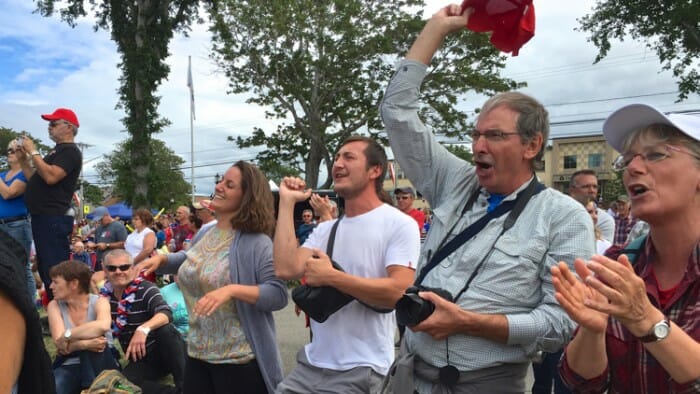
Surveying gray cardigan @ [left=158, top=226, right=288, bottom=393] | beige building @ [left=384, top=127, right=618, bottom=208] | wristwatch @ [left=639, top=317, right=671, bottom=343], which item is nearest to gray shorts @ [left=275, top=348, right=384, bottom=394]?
gray cardigan @ [left=158, top=226, right=288, bottom=393]

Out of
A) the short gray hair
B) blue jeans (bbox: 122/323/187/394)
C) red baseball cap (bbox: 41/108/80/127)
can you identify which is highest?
red baseball cap (bbox: 41/108/80/127)

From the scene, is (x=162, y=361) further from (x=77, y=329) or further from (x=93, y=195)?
(x=93, y=195)

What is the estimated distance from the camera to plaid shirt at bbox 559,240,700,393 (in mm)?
1590

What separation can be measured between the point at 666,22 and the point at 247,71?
1423cm

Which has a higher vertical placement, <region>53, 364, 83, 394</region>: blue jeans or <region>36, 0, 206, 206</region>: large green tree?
<region>36, 0, 206, 206</region>: large green tree

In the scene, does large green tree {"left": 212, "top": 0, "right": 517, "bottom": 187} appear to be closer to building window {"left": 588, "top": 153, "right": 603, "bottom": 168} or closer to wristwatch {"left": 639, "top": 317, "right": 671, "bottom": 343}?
wristwatch {"left": 639, "top": 317, "right": 671, "bottom": 343}

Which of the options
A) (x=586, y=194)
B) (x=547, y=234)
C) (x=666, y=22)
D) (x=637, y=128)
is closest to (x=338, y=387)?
(x=547, y=234)

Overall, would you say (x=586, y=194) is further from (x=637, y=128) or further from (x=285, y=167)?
(x=285, y=167)

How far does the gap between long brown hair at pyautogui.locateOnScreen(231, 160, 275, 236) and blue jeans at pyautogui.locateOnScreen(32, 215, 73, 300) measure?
262 cm

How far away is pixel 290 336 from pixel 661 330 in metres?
6.09

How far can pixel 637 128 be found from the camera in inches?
69.9

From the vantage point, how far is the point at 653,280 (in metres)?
1.73

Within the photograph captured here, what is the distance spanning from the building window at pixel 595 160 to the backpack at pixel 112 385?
202 ft

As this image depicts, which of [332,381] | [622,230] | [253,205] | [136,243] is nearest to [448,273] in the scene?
[332,381]
